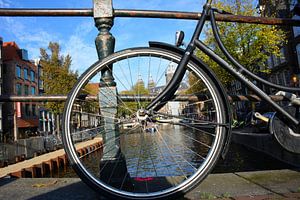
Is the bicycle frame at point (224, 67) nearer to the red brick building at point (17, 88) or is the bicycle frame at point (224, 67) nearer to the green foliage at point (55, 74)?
the green foliage at point (55, 74)

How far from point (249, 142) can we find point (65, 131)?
13.1m

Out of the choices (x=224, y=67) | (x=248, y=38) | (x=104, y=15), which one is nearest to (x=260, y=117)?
(x=224, y=67)

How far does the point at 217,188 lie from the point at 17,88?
40400 mm

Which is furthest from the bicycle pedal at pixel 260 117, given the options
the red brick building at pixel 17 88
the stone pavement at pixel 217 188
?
the red brick building at pixel 17 88

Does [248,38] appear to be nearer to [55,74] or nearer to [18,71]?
[55,74]

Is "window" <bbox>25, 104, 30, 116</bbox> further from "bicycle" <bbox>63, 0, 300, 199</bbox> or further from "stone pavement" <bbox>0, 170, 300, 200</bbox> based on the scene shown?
"bicycle" <bbox>63, 0, 300, 199</bbox>

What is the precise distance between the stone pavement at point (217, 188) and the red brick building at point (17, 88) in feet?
111

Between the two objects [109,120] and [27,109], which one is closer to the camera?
[109,120]

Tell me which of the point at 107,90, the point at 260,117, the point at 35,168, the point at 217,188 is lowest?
the point at 35,168

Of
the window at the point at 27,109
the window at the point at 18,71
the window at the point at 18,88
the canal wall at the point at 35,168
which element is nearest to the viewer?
the canal wall at the point at 35,168

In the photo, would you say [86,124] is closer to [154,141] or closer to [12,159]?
[154,141]

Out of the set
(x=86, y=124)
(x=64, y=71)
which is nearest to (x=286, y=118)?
(x=86, y=124)

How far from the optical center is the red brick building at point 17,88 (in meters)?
35.0

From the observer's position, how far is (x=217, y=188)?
84.5 inches
